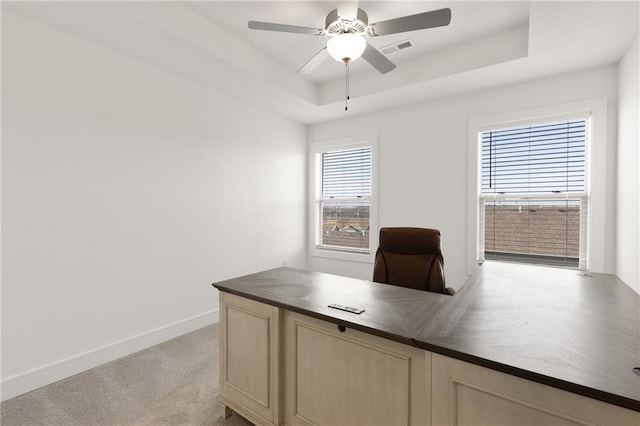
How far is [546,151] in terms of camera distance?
9.74 feet

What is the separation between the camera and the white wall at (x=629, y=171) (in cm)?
213

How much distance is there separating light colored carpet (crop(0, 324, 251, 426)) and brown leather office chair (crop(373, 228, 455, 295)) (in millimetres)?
1524

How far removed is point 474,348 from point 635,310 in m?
1.01

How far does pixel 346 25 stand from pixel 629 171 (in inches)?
97.3

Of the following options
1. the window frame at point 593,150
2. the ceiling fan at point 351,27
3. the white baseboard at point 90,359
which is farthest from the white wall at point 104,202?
the window frame at point 593,150

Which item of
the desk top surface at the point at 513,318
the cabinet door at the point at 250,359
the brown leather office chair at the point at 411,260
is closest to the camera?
the desk top surface at the point at 513,318

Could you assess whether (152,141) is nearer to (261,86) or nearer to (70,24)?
(70,24)

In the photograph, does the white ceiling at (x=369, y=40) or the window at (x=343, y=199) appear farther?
the window at (x=343, y=199)

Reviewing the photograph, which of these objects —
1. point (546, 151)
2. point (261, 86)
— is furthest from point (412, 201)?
point (261, 86)

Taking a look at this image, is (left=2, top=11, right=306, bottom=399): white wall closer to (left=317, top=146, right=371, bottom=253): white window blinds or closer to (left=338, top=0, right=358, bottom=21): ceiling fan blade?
(left=317, top=146, right=371, bottom=253): white window blinds

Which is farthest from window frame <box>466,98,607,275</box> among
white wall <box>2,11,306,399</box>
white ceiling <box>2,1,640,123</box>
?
white wall <box>2,11,306,399</box>

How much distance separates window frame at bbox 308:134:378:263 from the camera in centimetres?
402

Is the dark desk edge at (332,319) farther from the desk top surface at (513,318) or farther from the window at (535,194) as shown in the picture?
the window at (535,194)

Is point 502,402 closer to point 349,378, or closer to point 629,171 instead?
point 349,378
